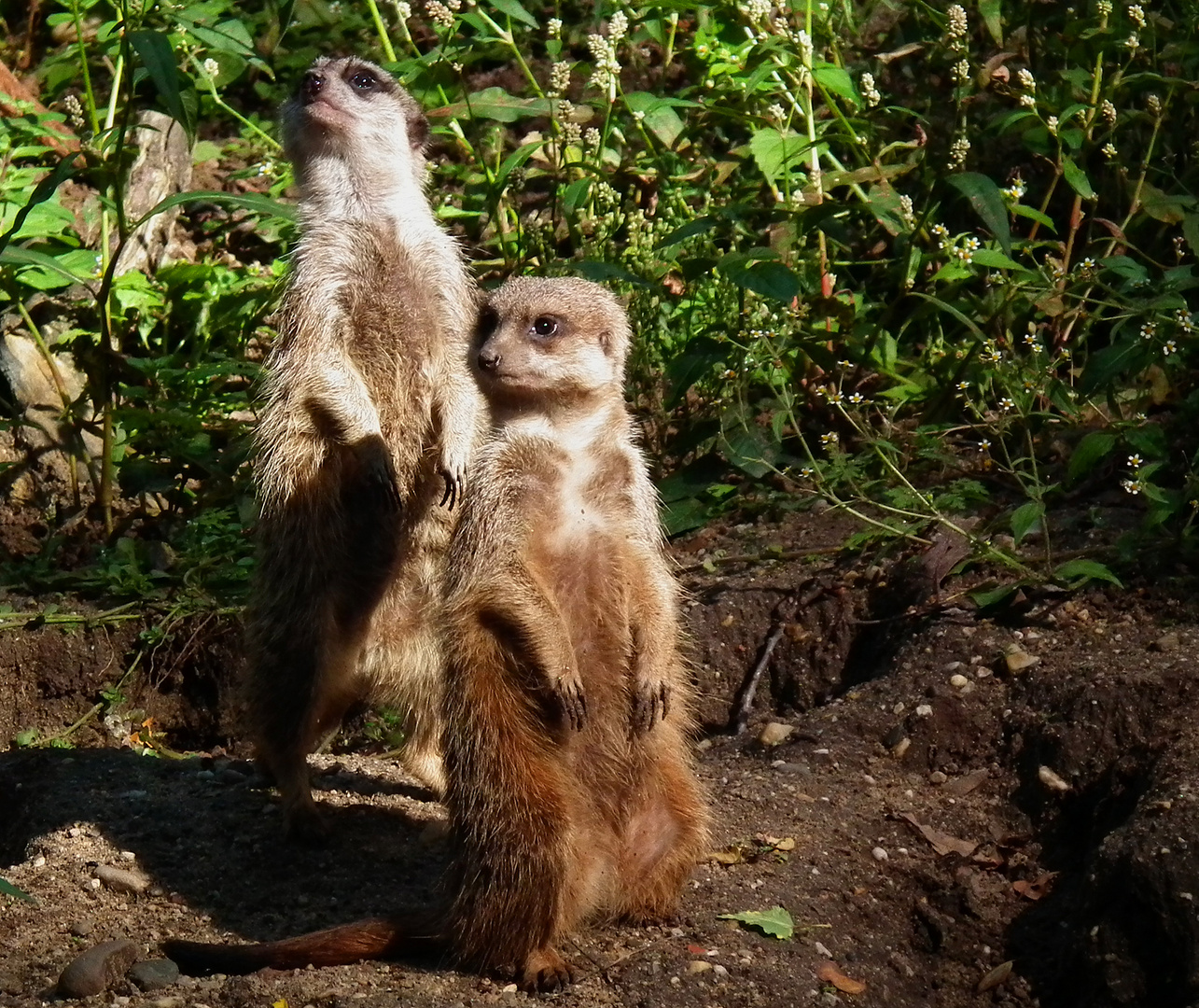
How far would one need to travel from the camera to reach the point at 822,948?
3.40 meters

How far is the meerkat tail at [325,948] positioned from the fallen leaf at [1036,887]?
1419mm

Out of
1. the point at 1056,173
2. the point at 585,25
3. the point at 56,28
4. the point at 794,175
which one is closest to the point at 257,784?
the point at 794,175

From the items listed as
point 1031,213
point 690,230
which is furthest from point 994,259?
point 690,230

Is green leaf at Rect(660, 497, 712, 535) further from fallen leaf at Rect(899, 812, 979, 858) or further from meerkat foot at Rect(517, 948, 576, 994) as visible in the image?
meerkat foot at Rect(517, 948, 576, 994)

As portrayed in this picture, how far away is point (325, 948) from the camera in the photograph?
3.36 m

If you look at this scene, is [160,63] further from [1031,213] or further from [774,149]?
[1031,213]

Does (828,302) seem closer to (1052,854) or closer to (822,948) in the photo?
(1052,854)

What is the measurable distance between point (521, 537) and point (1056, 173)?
9.77 feet

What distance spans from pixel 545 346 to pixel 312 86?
6.03 feet

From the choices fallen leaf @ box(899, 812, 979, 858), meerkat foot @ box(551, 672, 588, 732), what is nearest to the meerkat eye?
meerkat foot @ box(551, 672, 588, 732)

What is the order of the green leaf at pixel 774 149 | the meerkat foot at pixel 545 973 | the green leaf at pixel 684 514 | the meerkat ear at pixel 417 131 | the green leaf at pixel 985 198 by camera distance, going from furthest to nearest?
the green leaf at pixel 774 149 < the green leaf at pixel 684 514 < the meerkat ear at pixel 417 131 < the green leaf at pixel 985 198 < the meerkat foot at pixel 545 973

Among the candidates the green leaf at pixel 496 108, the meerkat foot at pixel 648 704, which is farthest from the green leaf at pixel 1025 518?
the green leaf at pixel 496 108

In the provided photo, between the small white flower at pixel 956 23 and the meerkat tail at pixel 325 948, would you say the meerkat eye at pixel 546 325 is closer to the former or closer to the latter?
the meerkat tail at pixel 325 948

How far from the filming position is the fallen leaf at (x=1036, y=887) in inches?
146
